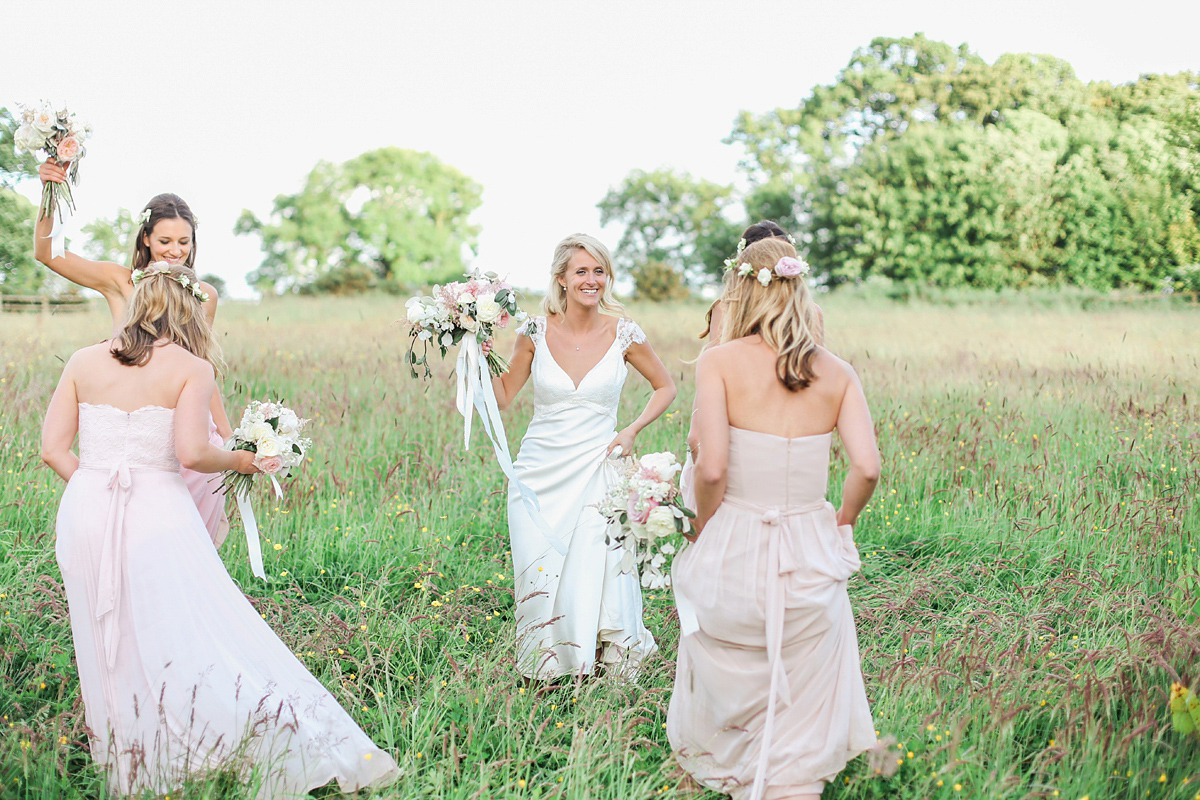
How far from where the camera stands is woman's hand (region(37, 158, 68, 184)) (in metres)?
4.09

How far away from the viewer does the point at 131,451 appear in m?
3.27

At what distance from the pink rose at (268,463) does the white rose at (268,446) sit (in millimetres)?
16

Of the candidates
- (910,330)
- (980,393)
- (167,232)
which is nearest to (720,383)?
(167,232)

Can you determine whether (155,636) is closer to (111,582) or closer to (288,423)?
(111,582)

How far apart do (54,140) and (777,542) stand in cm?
371

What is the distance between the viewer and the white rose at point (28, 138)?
401cm

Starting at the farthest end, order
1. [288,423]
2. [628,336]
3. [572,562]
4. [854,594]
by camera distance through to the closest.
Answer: [854,594] < [628,336] < [572,562] < [288,423]

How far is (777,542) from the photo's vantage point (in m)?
3.11

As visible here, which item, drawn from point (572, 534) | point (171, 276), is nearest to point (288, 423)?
point (171, 276)

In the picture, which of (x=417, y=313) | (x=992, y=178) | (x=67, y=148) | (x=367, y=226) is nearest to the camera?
(x=67, y=148)

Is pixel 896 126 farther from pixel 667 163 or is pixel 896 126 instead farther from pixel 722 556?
pixel 722 556

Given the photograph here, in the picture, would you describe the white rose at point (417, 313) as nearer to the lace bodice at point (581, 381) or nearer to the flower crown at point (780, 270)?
the lace bodice at point (581, 381)

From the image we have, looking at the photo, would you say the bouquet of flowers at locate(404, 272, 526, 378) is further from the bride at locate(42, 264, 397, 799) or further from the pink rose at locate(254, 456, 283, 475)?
the bride at locate(42, 264, 397, 799)

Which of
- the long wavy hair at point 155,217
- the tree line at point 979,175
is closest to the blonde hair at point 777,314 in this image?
the long wavy hair at point 155,217
